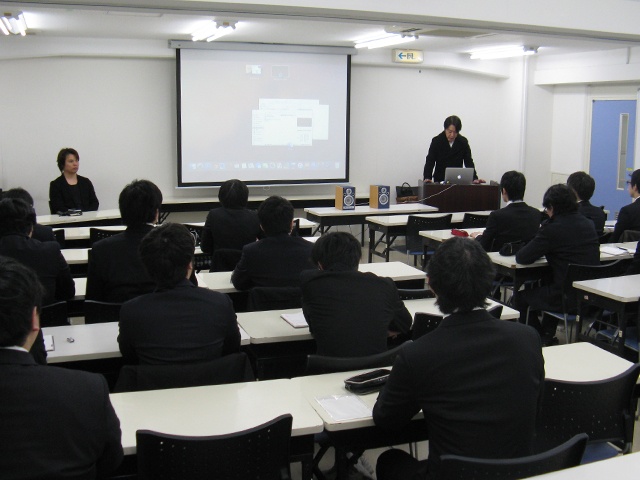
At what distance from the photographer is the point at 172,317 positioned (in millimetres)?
2668

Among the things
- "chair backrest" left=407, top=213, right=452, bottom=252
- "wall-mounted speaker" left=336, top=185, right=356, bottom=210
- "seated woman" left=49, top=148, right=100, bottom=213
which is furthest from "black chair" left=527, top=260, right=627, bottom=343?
"seated woman" left=49, top=148, right=100, bottom=213

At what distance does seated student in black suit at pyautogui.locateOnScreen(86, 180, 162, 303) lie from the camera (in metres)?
3.78

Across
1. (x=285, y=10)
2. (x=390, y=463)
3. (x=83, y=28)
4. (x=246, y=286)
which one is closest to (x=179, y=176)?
(x=83, y=28)

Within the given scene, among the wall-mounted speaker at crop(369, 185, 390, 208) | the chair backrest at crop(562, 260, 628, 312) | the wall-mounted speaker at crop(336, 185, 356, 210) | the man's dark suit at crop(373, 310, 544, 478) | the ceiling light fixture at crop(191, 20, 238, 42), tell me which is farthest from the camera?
the wall-mounted speaker at crop(369, 185, 390, 208)

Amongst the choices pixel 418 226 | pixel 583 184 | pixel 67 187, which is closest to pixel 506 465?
pixel 583 184

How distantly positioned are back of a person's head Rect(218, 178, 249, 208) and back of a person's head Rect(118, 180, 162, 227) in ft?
4.57

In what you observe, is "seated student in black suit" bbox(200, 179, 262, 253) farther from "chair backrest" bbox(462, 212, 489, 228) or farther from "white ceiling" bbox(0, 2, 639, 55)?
"chair backrest" bbox(462, 212, 489, 228)

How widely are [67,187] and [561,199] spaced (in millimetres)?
5396

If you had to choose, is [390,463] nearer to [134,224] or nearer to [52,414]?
[52,414]

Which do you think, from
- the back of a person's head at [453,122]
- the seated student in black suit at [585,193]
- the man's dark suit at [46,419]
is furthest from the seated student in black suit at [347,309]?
the back of a person's head at [453,122]

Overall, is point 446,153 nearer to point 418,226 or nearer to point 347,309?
point 418,226

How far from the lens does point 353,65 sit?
32.6ft

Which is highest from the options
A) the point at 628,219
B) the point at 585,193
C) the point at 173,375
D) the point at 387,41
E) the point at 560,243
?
the point at 387,41

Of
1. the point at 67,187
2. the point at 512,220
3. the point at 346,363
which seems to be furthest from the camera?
the point at 67,187
